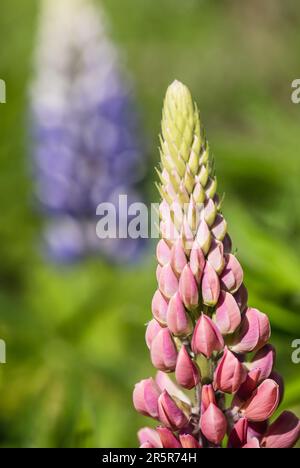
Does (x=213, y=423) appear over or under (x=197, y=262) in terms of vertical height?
under

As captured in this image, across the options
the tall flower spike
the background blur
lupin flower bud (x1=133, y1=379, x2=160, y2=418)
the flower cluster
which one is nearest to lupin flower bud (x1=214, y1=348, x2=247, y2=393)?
the tall flower spike

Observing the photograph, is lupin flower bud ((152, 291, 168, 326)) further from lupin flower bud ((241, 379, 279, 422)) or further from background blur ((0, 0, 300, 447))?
background blur ((0, 0, 300, 447))

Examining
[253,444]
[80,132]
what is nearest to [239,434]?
[253,444]

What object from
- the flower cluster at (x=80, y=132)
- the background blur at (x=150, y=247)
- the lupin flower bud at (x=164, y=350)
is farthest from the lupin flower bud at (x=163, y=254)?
the flower cluster at (x=80, y=132)

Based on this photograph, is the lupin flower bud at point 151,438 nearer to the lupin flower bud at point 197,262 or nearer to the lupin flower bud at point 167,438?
the lupin flower bud at point 167,438

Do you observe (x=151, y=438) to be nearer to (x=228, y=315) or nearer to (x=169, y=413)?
(x=169, y=413)
